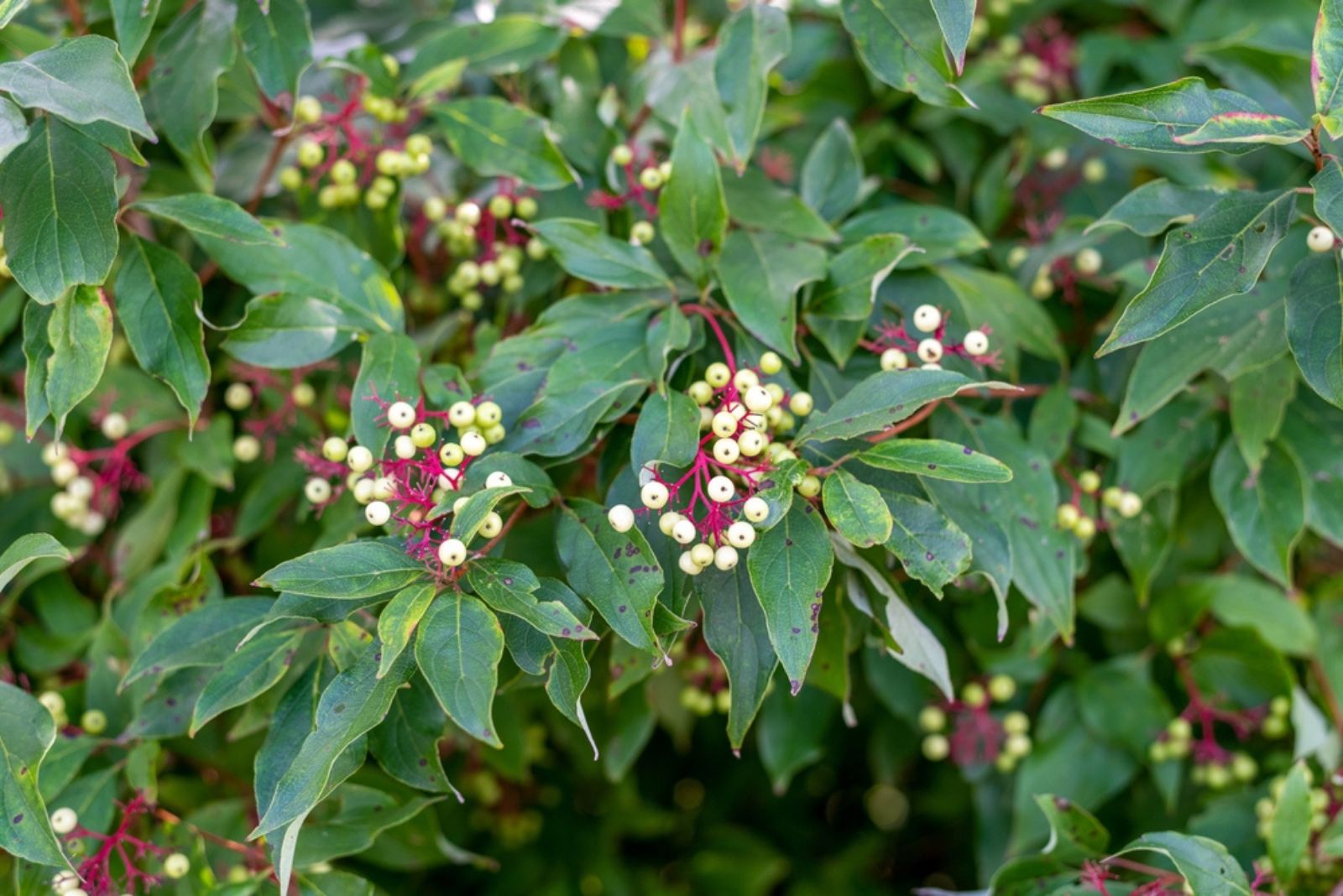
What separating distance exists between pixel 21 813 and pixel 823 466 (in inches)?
31.2

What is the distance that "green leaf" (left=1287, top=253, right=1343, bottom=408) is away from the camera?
1.10 m

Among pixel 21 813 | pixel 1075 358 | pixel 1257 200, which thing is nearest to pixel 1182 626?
pixel 1075 358

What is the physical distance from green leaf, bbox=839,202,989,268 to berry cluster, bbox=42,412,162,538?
931 millimetres

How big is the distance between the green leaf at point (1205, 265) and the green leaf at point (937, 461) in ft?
0.46

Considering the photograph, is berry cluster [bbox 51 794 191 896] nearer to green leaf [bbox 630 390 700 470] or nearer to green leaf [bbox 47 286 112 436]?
green leaf [bbox 47 286 112 436]

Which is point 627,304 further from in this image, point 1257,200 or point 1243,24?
point 1243,24

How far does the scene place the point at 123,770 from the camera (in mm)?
1294

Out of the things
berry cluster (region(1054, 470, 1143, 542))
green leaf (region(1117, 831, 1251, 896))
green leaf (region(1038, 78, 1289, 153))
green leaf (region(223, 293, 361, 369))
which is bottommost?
green leaf (region(1117, 831, 1251, 896))

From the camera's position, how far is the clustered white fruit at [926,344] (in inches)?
48.0

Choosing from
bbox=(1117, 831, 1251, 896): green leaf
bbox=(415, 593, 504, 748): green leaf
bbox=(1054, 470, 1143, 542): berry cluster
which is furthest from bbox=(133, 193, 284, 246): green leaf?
bbox=(1117, 831, 1251, 896): green leaf

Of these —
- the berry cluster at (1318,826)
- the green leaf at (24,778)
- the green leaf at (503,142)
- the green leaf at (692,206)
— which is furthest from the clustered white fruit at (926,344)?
the green leaf at (24,778)

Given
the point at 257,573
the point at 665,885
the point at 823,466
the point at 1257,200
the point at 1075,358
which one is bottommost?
the point at 665,885

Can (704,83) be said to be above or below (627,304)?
above

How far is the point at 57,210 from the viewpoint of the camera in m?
1.12
